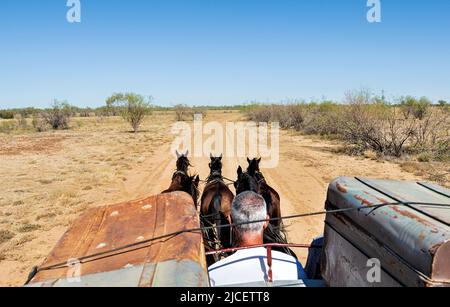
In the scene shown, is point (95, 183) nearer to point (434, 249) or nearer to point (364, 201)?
point (364, 201)

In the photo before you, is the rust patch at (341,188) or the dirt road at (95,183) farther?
the dirt road at (95,183)

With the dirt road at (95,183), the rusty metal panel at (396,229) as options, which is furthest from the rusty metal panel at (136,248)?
the dirt road at (95,183)

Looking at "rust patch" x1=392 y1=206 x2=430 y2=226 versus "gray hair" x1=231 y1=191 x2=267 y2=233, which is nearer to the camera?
"rust patch" x1=392 y1=206 x2=430 y2=226

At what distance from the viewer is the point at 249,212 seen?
3105 mm

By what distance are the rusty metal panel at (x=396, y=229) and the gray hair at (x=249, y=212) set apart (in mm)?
705

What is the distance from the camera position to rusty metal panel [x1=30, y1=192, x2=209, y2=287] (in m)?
1.80

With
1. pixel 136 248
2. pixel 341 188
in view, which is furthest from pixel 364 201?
pixel 136 248

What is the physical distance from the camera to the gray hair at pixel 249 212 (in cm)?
307

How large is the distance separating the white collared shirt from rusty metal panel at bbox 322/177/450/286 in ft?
1.78

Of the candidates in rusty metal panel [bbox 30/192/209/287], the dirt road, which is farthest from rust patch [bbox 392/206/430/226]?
the dirt road

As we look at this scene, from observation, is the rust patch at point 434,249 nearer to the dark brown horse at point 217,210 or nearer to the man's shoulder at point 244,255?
the man's shoulder at point 244,255

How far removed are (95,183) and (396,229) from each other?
39.0 ft

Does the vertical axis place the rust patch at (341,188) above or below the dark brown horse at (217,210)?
above

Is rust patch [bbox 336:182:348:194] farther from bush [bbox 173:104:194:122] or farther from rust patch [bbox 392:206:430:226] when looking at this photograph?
bush [bbox 173:104:194:122]
